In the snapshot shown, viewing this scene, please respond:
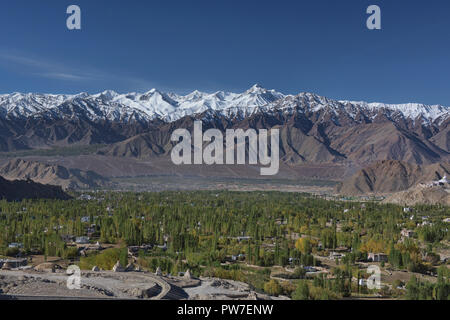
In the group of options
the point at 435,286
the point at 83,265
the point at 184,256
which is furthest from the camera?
the point at 184,256

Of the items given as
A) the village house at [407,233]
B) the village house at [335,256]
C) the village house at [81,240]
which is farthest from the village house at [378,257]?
the village house at [81,240]

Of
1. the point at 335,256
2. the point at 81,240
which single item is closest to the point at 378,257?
the point at 335,256

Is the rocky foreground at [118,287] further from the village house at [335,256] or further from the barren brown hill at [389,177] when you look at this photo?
the barren brown hill at [389,177]

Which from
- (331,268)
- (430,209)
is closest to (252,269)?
(331,268)

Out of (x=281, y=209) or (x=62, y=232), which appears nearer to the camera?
(x=62, y=232)

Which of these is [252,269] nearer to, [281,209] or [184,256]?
[184,256]

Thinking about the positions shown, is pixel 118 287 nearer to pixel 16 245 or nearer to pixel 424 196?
pixel 16 245
